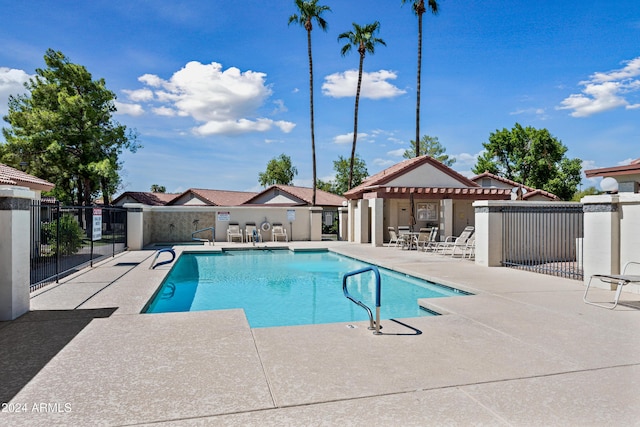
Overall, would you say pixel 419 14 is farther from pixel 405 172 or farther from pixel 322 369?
pixel 322 369

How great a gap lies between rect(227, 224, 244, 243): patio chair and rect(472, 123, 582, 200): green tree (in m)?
30.5

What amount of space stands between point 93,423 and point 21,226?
14.7 ft

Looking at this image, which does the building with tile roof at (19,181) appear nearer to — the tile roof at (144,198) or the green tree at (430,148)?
the tile roof at (144,198)

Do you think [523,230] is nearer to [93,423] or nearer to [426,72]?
[93,423]

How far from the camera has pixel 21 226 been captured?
6.27 meters

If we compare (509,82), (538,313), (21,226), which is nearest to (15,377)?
(21,226)

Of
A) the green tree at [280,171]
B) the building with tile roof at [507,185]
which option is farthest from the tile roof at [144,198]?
the building with tile roof at [507,185]

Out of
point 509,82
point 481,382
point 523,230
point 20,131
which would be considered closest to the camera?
point 481,382

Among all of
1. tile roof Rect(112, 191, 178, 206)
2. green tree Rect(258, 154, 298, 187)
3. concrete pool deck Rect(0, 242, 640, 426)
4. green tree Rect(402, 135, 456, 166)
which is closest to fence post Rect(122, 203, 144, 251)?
concrete pool deck Rect(0, 242, 640, 426)

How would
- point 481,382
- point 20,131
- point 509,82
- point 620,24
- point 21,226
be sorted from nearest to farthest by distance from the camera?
point 481,382 < point 21,226 < point 620,24 < point 509,82 < point 20,131

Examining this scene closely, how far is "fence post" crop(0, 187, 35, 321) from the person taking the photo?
5984 millimetres

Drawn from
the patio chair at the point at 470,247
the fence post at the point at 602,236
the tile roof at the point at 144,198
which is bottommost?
the patio chair at the point at 470,247

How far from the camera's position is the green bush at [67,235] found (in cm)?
1511

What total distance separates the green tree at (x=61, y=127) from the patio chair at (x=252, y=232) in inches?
471
